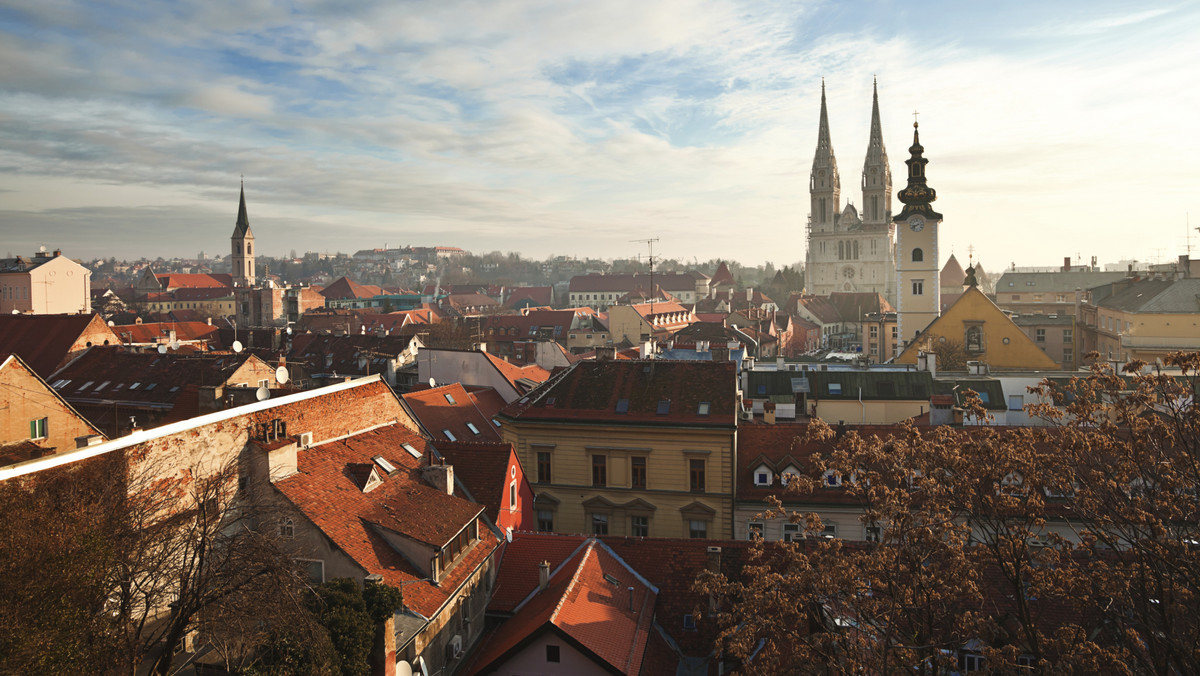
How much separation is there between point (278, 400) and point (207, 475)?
3.01 m

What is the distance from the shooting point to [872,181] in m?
138

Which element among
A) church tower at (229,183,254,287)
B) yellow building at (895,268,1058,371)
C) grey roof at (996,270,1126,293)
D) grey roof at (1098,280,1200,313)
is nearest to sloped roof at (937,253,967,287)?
grey roof at (996,270,1126,293)

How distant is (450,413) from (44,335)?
22.7m

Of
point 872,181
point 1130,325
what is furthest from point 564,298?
point 1130,325

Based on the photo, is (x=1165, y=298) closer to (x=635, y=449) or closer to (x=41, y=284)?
(x=635, y=449)

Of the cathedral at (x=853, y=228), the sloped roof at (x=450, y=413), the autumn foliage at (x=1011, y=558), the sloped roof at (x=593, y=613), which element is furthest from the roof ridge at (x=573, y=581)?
the cathedral at (x=853, y=228)

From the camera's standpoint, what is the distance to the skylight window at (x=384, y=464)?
19672mm

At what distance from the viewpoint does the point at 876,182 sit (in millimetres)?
137125

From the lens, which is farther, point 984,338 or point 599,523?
point 984,338

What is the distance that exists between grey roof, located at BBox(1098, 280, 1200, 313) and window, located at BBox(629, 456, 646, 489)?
44853mm

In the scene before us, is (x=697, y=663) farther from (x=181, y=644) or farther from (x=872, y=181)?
(x=872, y=181)

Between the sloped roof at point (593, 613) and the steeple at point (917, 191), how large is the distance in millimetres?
51748

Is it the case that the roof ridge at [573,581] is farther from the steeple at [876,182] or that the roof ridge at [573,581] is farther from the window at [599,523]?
the steeple at [876,182]

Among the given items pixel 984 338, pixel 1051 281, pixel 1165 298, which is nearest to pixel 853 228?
pixel 1051 281
